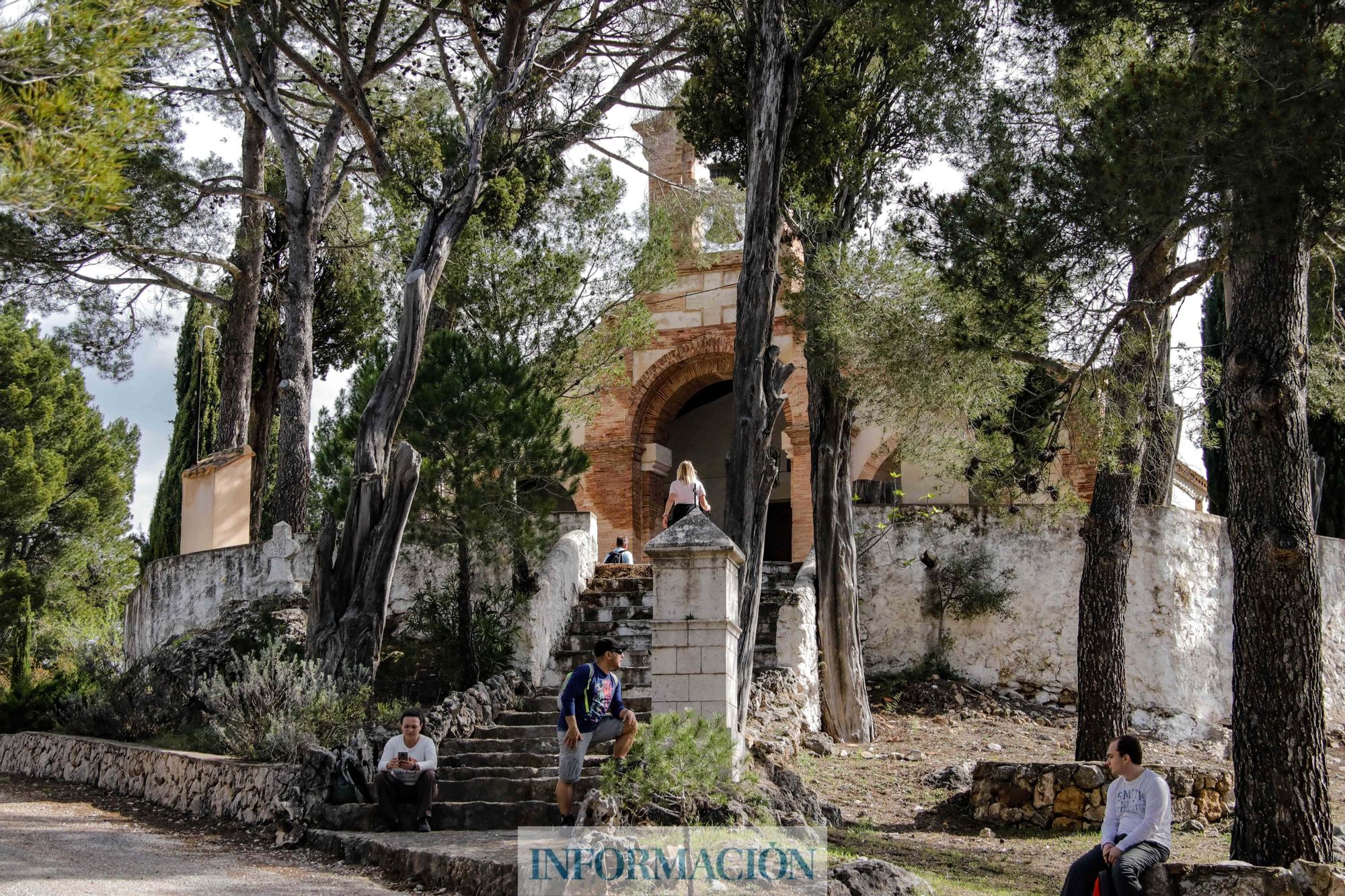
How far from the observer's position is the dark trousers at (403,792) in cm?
942

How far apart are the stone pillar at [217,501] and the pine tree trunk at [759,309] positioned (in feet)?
25.2

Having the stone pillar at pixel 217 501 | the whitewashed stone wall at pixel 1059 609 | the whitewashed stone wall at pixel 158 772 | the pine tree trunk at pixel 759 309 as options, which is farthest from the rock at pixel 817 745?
the stone pillar at pixel 217 501

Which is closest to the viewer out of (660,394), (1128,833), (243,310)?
(1128,833)

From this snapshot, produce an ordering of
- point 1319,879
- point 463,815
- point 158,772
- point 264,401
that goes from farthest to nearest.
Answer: point 264,401, point 158,772, point 463,815, point 1319,879

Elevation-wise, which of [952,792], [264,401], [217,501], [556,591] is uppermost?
[264,401]

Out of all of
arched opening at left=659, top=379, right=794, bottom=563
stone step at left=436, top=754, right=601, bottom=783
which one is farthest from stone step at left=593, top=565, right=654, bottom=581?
arched opening at left=659, top=379, right=794, bottom=563

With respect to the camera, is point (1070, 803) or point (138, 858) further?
point (1070, 803)

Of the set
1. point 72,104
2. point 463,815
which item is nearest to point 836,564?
point 463,815

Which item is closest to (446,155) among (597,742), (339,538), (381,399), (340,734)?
(381,399)

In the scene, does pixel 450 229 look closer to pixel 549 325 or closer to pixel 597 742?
pixel 549 325

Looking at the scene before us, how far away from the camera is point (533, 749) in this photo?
11000 millimetres

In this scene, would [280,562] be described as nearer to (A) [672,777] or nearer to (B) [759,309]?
(B) [759,309]

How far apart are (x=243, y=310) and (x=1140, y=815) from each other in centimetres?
1558

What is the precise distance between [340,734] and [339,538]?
2.40 m
